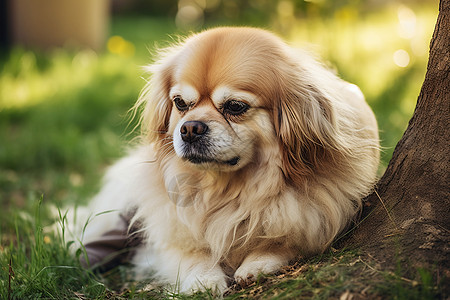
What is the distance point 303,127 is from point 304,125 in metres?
0.02

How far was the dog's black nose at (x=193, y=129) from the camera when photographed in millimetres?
2121

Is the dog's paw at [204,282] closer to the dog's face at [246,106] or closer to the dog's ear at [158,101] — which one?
the dog's face at [246,106]

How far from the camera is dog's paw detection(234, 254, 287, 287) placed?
2021mm

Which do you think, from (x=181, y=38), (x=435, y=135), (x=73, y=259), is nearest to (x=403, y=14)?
(x=181, y=38)

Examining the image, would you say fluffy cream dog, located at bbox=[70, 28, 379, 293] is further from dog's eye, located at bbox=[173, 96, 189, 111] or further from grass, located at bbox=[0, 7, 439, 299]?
grass, located at bbox=[0, 7, 439, 299]

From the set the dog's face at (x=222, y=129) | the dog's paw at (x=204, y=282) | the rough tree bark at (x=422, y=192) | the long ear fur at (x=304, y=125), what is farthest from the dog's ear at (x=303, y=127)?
the dog's paw at (x=204, y=282)

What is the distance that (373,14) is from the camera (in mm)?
9375

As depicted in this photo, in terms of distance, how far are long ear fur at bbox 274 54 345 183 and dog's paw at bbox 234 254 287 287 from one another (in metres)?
0.36

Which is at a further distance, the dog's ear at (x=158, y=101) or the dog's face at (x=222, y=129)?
the dog's ear at (x=158, y=101)

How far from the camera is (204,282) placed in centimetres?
209

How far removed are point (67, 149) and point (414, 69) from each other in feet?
10.5

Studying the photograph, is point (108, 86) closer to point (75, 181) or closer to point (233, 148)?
point (75, 181)

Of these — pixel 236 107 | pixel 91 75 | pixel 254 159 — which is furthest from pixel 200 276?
pixel 91 75

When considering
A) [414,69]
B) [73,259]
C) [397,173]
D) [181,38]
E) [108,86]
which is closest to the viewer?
[397,173]
